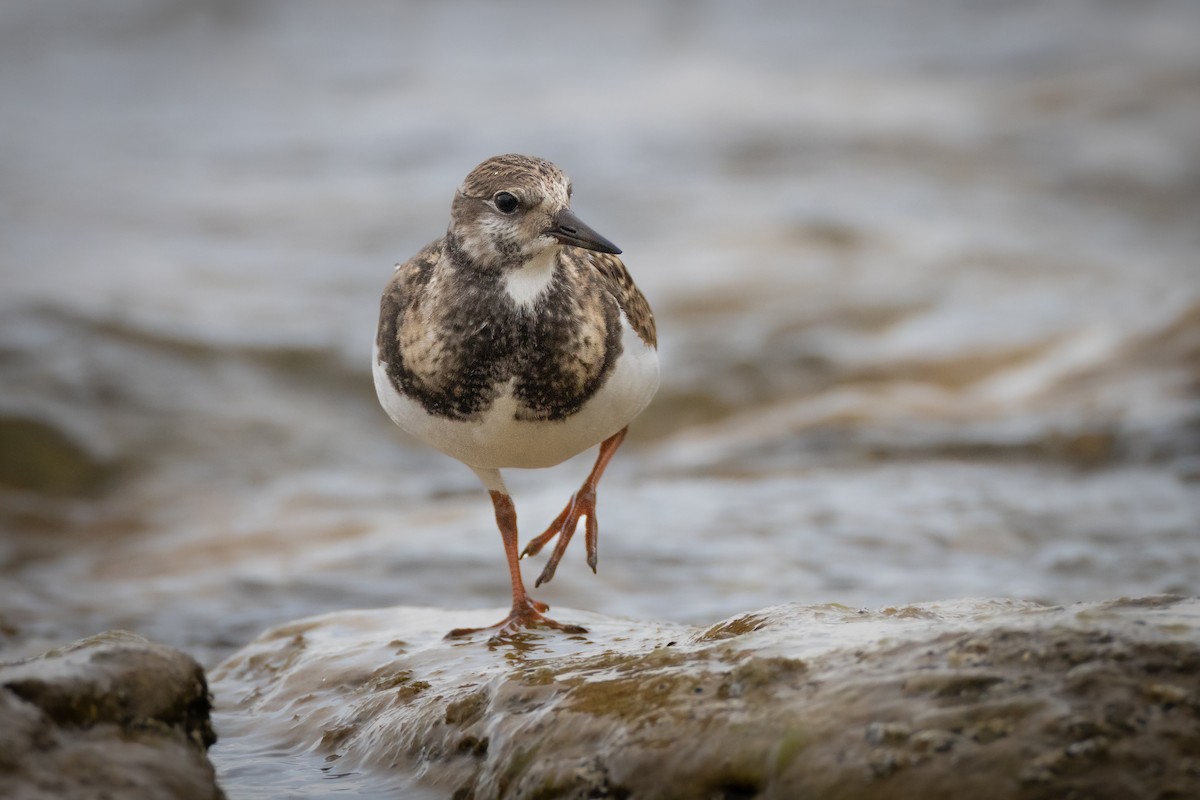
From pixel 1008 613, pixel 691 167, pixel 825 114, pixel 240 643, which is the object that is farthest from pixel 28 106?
pixel 1008 613

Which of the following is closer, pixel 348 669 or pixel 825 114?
pixel 348 669

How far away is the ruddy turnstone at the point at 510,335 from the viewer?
4.18m

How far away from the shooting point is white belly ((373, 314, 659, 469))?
4.24m

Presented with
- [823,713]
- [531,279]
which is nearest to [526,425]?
[531,279]

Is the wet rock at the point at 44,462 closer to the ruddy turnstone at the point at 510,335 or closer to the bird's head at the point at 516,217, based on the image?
the ruddy turnstone at the point at 510,335

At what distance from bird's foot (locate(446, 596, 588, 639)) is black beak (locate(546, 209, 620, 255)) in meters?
1.38

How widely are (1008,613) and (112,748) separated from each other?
84.8 inches

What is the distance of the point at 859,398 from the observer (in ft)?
33.8

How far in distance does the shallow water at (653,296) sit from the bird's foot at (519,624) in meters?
1.07

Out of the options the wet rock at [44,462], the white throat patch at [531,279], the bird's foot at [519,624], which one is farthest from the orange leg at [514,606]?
the wet rock at [44,462]

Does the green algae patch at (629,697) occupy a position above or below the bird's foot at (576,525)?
below

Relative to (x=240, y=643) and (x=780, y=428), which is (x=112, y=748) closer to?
(x=240, y=643)

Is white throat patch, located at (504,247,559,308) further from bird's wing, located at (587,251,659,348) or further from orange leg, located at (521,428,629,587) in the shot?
orange leg, located at (521,428,629,587)

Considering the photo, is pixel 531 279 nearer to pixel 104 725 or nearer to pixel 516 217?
pixel 516 217
